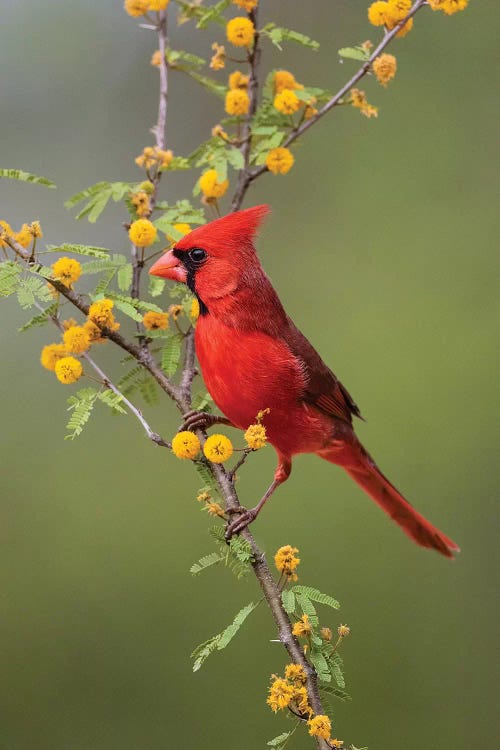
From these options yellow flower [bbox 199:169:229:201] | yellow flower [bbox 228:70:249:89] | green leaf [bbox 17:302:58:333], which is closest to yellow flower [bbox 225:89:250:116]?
yellow flower [bbox 228:70:249:89]

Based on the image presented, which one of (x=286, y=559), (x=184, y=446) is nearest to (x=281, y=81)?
(x=184, y=446)

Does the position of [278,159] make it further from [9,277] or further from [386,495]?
[386,495]

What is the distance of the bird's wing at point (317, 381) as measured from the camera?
160 centimetres

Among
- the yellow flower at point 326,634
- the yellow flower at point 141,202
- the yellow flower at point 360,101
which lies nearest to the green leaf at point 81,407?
the yellow flower at point 141,202

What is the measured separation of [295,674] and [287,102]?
882 millimetres

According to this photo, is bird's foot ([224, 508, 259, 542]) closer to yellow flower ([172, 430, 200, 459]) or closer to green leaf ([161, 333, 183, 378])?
yellow flower ([172, 430, 200, 459])

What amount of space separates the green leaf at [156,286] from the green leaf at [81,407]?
0.19 meters

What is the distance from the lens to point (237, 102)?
5.40 feet

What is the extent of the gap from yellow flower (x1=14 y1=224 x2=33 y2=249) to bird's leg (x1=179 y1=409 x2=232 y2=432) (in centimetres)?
33

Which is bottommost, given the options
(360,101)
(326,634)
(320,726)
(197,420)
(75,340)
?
(320,726)

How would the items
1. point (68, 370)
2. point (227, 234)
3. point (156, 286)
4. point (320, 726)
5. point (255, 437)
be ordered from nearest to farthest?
point (320, 726)
point (255, 437)
point (68, 370)
point (227, 234)
point (156, 286)

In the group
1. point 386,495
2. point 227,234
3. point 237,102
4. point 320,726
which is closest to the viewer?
point 320,726

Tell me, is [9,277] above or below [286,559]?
above

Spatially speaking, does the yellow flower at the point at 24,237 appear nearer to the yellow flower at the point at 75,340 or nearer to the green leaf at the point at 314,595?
the yellow flower at the point at 75,340
